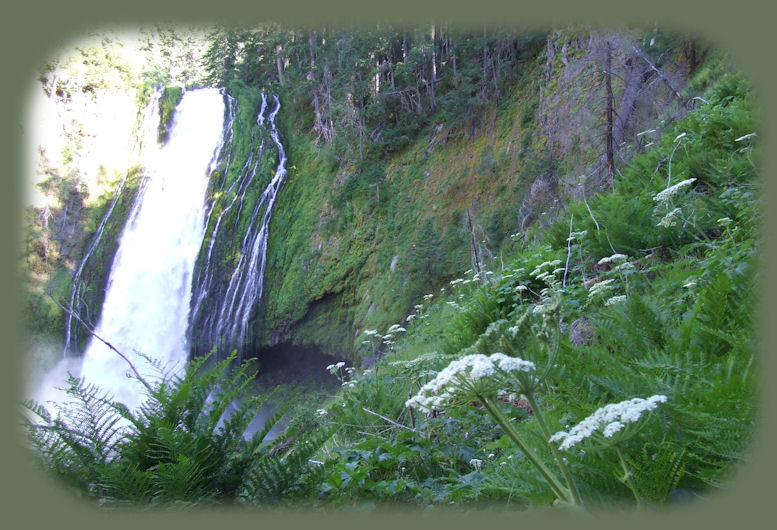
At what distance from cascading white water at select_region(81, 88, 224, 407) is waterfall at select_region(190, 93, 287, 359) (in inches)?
25.2

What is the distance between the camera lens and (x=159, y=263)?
62.9 feet

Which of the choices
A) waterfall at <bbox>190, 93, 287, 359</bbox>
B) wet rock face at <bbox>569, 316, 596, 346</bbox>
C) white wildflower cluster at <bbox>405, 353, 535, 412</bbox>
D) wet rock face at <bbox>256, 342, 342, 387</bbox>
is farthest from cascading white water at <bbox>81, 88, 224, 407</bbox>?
white wildflower cluster at <bbox>405, 353, 535, 412</bbox>

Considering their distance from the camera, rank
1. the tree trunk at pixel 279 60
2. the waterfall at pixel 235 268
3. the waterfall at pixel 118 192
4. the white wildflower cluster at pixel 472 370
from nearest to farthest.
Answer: the white wildflower cluster at pixel 472 370, the waterfall at pixel 235 268, the waterfall at pixel 118 192, the tree trunk at pixel 279 60

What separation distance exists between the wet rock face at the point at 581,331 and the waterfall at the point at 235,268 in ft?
46.5

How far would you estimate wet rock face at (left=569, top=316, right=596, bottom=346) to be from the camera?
371 cm

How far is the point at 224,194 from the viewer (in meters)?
20.8

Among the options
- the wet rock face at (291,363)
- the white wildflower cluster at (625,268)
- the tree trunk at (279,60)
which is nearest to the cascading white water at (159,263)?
the wet rock face at (291,363)

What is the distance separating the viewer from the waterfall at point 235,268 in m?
17.5

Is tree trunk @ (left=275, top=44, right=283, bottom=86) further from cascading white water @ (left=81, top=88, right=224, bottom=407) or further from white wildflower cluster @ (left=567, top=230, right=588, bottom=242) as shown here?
white wildflower cluster @ (left=567, top=230, right=588, bottom=242)

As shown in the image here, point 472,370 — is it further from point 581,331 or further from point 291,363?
point 291,363

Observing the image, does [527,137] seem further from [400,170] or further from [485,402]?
[485,402]

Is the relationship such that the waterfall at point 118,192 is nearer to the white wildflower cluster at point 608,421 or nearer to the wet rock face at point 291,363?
the wet rock face at point 291,363

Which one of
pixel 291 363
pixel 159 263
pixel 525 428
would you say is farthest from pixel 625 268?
pixel 159 263

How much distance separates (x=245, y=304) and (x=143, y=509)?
1655 cm
